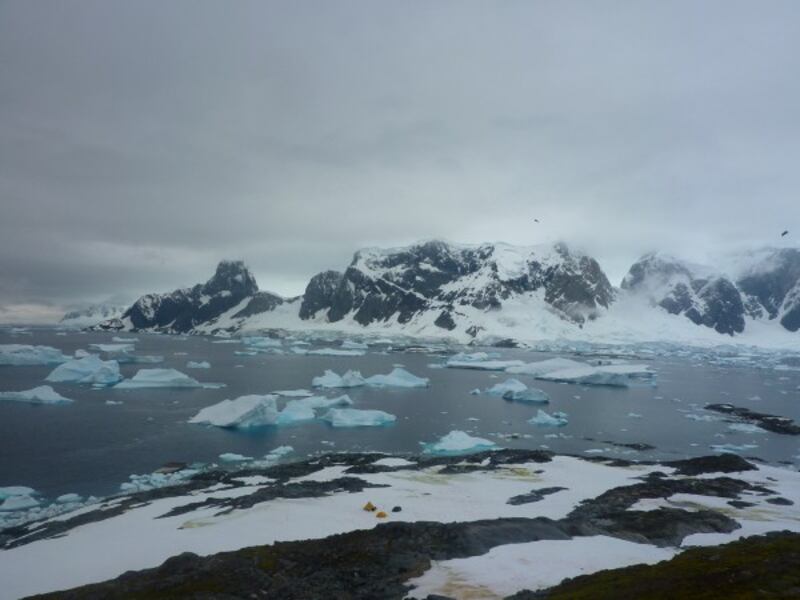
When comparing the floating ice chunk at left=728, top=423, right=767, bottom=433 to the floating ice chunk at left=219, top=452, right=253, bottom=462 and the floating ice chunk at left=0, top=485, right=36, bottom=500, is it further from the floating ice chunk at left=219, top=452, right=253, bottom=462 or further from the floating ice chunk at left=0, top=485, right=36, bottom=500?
the floating ice chunk at left=0, top=485, right=36, bottom=500

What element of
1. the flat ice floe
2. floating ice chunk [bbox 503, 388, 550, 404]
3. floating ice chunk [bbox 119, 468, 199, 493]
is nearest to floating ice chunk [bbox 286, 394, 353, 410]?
the flat ice floe

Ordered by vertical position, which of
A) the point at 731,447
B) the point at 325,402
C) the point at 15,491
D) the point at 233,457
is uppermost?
the point at 325,402

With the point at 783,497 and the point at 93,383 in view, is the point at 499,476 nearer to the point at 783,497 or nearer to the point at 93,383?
the point at 783,497

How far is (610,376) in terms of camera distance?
9562 centimetres

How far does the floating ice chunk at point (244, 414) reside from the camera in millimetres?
54219

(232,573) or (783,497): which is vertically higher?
(232,573)

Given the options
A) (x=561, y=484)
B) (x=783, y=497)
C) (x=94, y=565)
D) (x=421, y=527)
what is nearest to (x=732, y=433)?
(x=783, y=497)

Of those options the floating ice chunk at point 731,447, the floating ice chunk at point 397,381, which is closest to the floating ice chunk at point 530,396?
the floating ice chunk at point 397,381

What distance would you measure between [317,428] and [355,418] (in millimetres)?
3977

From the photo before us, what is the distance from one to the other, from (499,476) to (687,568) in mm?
21803

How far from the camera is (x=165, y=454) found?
44438 mm

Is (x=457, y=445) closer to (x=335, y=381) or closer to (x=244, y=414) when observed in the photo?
(x=244, y=414)

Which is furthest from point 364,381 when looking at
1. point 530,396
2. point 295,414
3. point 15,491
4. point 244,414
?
point 15,491

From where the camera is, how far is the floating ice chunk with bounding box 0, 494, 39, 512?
3253 cm
